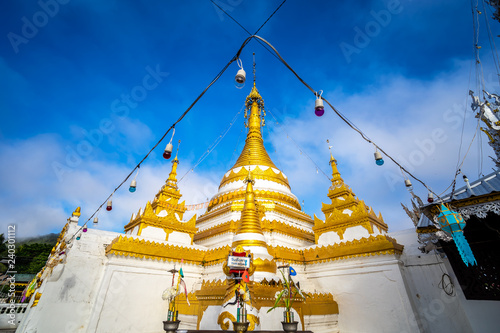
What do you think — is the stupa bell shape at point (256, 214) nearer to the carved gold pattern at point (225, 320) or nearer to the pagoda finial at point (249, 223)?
the pagoda finial at point (249, 223)

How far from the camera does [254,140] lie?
1942cm

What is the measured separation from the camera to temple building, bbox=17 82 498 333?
7.38 metres

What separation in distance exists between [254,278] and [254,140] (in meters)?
13.4

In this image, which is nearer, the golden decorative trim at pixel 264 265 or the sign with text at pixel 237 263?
the sign with text at pixel 237 263

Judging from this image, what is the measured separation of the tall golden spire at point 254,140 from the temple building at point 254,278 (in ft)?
20.3

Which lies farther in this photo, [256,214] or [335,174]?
[335,174]

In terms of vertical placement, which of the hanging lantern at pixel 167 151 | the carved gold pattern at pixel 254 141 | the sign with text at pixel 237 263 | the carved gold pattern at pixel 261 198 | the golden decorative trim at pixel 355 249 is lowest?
the sign with text at pixel 237 263

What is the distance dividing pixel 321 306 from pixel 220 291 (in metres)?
3.92

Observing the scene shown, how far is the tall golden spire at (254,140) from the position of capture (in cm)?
1774

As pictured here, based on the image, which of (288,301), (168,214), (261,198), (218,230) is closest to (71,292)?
(168,214)

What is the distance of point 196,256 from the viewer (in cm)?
1080

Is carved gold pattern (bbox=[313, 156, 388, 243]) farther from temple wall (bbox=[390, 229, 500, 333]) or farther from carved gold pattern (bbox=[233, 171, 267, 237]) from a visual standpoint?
carved gold pattern (bbox=[233, 171, 267, 237])

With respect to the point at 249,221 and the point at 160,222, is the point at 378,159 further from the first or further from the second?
the point at 160,222

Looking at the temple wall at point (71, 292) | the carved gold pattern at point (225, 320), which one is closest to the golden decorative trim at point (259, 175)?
the temple wall at point (71, 292)
